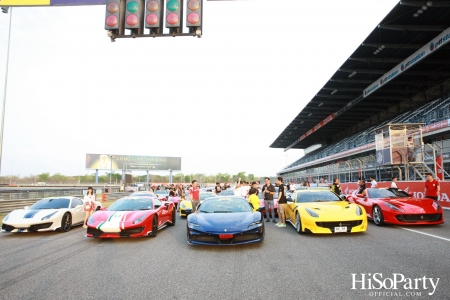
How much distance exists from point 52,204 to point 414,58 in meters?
21.6

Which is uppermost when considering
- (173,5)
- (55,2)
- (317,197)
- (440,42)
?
(440,42)

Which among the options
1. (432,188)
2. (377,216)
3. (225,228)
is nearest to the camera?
(225,228)

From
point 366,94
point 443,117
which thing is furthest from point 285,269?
point 366,94

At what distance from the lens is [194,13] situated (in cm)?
579

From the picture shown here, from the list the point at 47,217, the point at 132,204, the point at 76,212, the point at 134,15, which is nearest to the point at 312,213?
the point at 132,204

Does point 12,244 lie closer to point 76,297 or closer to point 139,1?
point 76,297

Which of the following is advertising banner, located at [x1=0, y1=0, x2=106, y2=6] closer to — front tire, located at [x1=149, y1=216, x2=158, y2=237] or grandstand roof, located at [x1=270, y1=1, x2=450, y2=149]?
front tire, located at [x1=149, y1=216, x2=158, y2=237]

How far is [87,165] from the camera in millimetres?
62938

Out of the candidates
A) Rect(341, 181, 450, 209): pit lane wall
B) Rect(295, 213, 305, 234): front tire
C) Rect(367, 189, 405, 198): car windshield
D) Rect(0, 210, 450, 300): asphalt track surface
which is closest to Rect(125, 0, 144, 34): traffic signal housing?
Rect(0, 210, 450, 300): asphalt track surface

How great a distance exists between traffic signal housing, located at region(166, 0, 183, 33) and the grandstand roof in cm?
1239

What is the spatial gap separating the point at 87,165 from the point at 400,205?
210 ft

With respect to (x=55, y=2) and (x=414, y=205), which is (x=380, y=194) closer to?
(x=414, y=205)

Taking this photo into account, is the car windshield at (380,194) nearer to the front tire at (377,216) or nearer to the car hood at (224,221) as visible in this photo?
the front tire at (377,216)

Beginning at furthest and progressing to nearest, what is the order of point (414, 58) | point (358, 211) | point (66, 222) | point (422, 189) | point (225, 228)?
point (414, 58) < point (422, 189) < point (66, 222) < point (358, 211) < point (225, 228)
